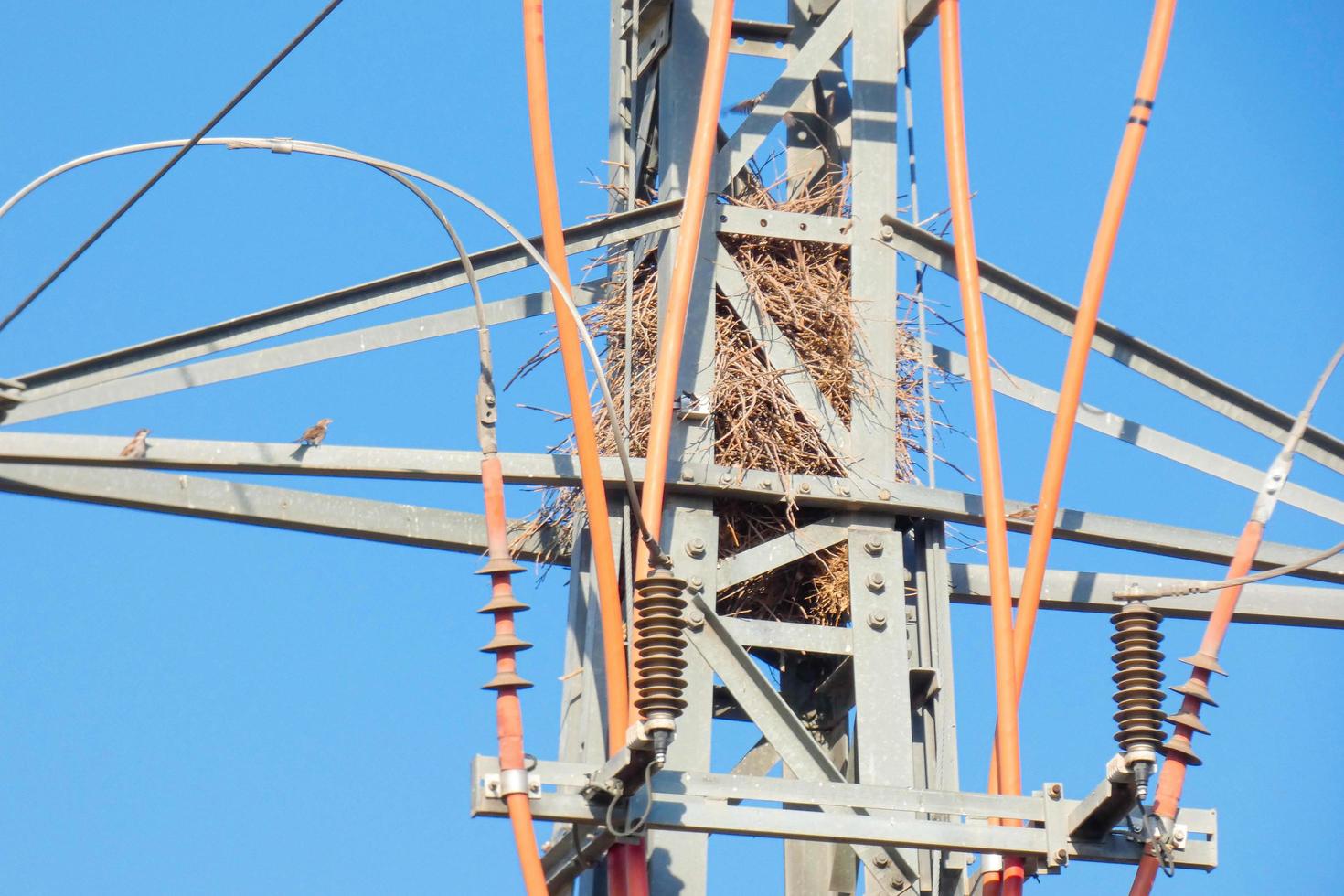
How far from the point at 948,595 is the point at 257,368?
207 cm

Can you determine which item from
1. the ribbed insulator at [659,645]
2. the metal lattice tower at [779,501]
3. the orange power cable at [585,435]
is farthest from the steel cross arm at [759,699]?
the ribbed insulator at [659,645]

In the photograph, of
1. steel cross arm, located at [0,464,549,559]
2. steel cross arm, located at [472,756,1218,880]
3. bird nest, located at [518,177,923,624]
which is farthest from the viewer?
bird nest, located at [518,177,923,624]

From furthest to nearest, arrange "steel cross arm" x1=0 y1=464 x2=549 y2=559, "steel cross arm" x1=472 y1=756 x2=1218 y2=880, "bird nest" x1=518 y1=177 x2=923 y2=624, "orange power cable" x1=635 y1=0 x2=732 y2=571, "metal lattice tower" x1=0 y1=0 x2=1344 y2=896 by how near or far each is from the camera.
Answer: "bird nest" x1=518 y1=177 x2=923 y2=624 → "steel cross arm" x1=0 y1=464 x2=549 y2=559 → "orange power cable" x1=635 y1=0 x2=732 y2=571 → "metal lattice tower" x1=0 y1=0 x2=1344 y2=896 → "steel cross arm" x1=472 y1=756 x2=1218 y2=880

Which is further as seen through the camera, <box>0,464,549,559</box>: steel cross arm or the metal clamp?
<box>0,464,549,559</box>: steel cross arm

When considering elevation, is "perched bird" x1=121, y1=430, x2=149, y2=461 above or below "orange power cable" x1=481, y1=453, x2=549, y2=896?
above

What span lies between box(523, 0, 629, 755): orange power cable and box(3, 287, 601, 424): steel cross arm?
0.45 metres

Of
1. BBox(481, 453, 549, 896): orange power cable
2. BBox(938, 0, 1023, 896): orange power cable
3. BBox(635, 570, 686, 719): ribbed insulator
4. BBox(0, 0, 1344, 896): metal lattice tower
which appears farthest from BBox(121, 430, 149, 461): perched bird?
BBox(938, 0, 1023, 896): orange power cable

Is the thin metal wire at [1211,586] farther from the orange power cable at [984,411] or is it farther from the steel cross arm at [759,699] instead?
the steel cross arm at [759,699]

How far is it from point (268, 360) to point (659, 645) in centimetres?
182

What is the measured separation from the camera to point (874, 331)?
6.82 meters

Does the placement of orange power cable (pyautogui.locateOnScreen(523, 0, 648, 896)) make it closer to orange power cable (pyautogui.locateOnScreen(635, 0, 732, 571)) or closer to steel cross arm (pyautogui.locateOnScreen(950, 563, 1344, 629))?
orange power cable (pyautogui.locateOnScreen(635, 0, 732, 571))

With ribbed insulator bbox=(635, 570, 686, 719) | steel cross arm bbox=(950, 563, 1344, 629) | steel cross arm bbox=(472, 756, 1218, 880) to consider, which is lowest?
steel cross arm bbox=(472, 756, 1218, 880)

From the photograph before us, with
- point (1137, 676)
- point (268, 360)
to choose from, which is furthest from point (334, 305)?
point (1137, 676)

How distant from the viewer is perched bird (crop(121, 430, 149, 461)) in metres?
5.99
